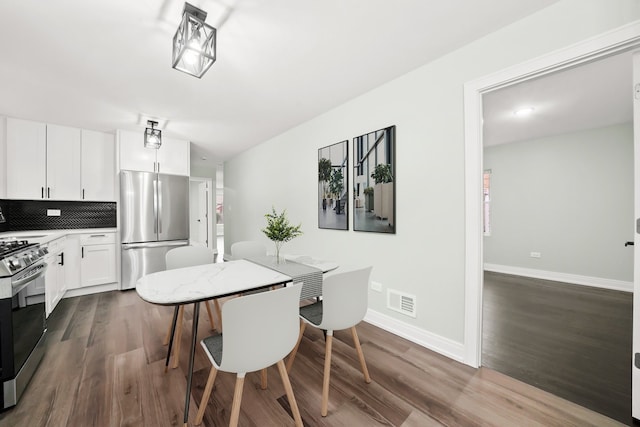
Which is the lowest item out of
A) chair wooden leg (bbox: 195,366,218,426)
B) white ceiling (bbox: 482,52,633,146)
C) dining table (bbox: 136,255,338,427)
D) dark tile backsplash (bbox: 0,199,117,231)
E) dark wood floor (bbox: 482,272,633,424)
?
dark wood floor (bbox: 482,272,633,424)

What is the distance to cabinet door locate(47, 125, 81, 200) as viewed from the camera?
12.1 feet

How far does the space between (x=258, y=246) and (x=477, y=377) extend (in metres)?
2.26

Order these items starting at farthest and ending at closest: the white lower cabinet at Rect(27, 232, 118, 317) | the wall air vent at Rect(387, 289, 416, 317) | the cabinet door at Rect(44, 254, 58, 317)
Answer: the white lower cabinet at Rect(27, 232, 118, 317)
the cabinet door at Rect(44, 254, 58, 317)
the wall air vent at Rect(387, 289, 416, 317)

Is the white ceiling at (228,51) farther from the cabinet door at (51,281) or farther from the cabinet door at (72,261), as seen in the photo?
the cabinet door at (51,281)

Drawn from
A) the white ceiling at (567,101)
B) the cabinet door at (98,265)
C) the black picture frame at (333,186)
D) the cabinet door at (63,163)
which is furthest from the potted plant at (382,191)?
the cabinet door at (63,163)

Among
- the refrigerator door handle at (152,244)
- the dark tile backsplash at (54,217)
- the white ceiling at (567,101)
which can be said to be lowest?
the refrigerator door handle at (152,244)

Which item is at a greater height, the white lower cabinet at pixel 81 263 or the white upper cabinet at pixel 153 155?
the white upper cabinet at pixel 153 155

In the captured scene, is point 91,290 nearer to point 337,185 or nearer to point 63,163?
point 63,163

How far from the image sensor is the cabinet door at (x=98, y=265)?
3.74 meters

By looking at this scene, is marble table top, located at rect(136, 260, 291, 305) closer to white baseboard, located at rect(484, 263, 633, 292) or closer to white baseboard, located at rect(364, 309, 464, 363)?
white baseboard, located at rect(364, 309, 464, 363)

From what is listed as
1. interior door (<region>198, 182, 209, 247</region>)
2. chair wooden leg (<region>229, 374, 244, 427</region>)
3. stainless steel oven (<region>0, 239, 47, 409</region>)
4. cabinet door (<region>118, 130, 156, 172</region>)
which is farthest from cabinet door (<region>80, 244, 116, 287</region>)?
chair wooden leg (<region>229, 374, 244, 427</region>)

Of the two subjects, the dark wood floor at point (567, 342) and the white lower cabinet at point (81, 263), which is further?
the white lower cabinet at point (81, 263)

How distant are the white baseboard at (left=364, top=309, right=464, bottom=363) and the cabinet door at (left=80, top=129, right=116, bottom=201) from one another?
446 cm

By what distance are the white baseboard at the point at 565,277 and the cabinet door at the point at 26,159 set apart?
26.0 feet
